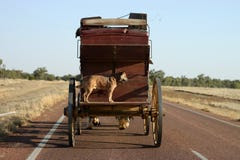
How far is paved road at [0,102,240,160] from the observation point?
1081cm

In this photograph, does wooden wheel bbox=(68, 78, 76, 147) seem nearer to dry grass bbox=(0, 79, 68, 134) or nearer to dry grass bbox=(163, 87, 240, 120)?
dry grass bbox=(0, 79, 68, 134)

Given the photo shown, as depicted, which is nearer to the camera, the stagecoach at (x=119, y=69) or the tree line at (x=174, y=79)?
the stagecoach at (x=119, y=69)

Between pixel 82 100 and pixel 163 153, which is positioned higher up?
pixel 82 100

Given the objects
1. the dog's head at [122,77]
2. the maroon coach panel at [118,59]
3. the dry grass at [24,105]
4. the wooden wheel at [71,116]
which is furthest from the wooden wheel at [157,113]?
the dry grass at [24,105]

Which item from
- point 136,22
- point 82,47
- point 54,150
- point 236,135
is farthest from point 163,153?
point 236,135

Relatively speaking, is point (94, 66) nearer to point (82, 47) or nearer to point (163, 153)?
point (82, 47)

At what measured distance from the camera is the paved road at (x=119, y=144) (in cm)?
1081

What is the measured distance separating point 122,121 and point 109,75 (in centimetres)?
281

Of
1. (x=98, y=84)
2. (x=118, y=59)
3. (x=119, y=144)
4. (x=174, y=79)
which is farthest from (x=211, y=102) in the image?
(x=174, y=79)

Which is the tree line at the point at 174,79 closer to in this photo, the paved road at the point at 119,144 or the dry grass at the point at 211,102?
the dry grass at the point at 211,102

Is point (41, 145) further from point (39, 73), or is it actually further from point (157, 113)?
point (39, 73)

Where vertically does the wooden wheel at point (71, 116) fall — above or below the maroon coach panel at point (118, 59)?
below

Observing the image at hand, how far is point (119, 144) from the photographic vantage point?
496 inches

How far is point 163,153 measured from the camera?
1116 cm
